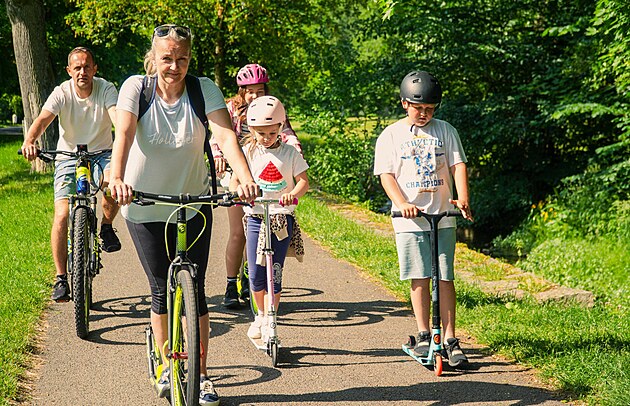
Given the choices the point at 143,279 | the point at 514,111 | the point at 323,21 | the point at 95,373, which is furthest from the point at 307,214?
the point at 323,21

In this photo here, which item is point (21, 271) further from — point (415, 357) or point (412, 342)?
point (415, 357)

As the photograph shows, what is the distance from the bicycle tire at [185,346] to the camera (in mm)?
4195

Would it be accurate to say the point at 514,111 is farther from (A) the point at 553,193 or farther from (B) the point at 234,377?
(B) the point at 234,377

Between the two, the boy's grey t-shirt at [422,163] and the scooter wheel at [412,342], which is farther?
the scooter wheel at [412,342]

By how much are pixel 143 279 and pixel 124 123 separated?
423 cm

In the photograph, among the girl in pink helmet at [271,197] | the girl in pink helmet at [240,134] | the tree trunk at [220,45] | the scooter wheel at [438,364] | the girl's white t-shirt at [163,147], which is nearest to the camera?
the girl's white t-shirt at [163,147]

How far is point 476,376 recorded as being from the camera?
548cm

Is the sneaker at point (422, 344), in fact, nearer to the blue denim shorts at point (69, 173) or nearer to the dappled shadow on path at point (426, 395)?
the dappled shadow on path at point (426, 395)

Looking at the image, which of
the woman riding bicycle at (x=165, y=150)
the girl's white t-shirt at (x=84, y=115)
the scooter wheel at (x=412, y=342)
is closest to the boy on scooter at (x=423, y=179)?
the scooter wheel at (x=412, y=342)

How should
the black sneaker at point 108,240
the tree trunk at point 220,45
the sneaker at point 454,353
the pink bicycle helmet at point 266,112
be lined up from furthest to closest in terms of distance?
the tree trunk at point 220,45 < the black sneaker at point 108,240 < the pink bicycle helmet at point 266,112 < the sneaker at point 454,353

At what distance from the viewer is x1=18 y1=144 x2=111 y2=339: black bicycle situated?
642 centimetres

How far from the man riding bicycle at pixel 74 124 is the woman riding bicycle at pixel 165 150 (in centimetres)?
249

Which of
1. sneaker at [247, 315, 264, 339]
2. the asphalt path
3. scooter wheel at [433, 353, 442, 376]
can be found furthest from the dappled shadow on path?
sneaker at [247, 315, 264, 339]

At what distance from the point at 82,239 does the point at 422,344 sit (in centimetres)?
260
